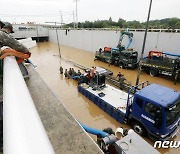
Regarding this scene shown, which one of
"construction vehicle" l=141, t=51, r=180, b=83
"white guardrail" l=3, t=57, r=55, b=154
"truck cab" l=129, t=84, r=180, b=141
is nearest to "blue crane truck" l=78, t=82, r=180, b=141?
"truck cab" l=129, t=84, r=180, b=141

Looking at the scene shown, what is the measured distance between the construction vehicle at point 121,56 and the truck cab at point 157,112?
9873 millimetres

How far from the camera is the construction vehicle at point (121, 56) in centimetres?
1634

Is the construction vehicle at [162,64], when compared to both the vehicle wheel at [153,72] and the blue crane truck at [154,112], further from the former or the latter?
the blue crane truck at [154,112]

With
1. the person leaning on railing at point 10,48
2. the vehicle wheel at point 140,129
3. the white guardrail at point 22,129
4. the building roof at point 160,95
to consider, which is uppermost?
the person leaning on railing at point 10,48

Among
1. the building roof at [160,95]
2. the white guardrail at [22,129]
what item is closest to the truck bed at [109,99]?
the building roof at [160,95]

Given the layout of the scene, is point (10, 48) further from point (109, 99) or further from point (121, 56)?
point (121, 56)

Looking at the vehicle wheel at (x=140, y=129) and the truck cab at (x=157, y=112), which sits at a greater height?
the truck cab at (x=157, y=112)

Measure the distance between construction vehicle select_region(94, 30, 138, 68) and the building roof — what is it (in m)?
9.97

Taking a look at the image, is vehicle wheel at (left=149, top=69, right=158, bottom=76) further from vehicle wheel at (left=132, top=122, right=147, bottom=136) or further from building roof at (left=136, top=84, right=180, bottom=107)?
vehicle wheel at (left=132, top=122, right=147, bottom=136)

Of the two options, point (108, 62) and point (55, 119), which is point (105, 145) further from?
point (108, 62)

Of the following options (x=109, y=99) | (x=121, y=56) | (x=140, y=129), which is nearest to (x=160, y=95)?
(x=140, y=129)

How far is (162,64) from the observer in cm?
1357

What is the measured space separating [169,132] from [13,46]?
255 inches

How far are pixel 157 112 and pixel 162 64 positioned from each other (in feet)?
30.1
